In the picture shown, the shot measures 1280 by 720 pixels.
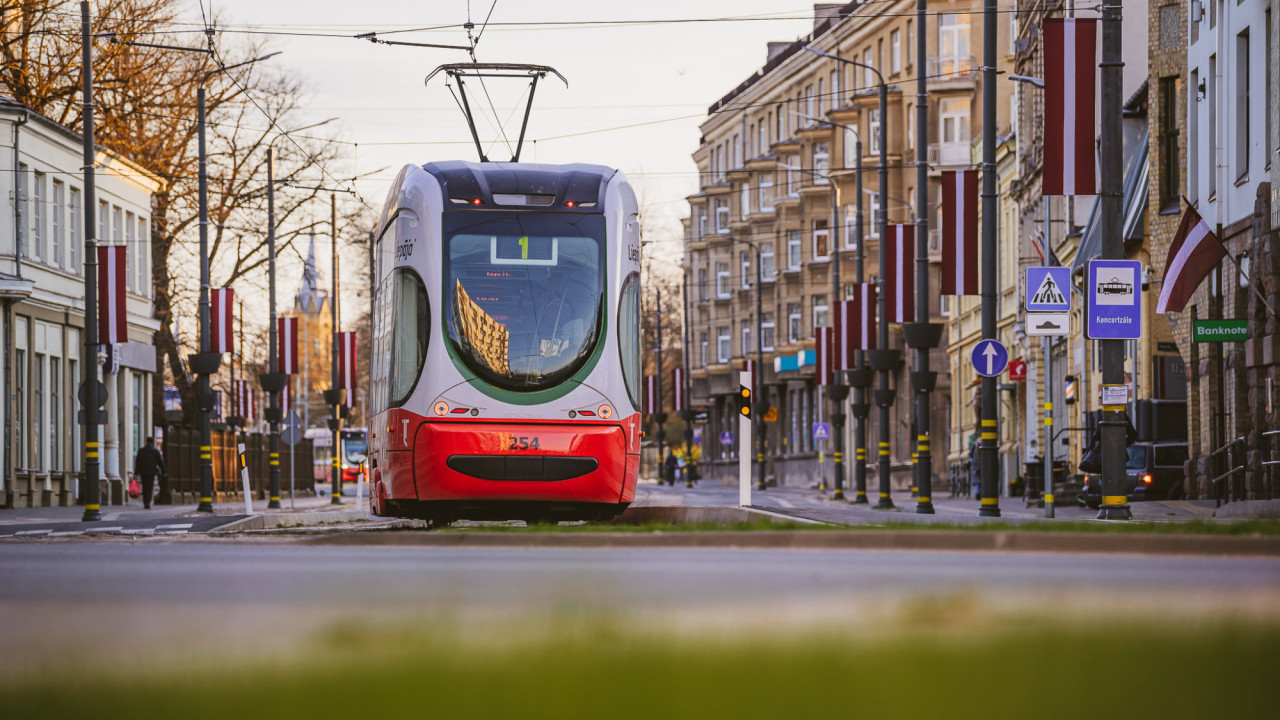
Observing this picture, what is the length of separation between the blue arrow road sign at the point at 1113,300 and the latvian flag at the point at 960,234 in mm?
7441

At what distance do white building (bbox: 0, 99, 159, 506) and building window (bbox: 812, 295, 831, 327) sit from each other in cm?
4199

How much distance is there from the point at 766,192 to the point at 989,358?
72.4 meters

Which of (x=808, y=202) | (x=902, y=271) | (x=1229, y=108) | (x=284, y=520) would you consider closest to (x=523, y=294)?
(x=284, y=520)

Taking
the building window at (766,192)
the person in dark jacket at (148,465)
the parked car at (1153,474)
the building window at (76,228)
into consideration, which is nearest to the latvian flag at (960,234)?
the parked car at (1153,474)

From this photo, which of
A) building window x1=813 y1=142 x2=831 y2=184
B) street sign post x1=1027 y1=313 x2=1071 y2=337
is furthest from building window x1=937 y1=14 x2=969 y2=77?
street sign post x1=1027 y1=313 x2=1071 y2=337

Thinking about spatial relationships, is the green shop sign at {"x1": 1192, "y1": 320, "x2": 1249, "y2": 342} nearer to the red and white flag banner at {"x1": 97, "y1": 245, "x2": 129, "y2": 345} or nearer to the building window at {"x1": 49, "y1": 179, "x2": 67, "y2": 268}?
the red and white flag banner at {"x1": 97, "y1": 245, "x2": 129, "y2": 345}

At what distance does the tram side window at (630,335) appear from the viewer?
75.4 feet

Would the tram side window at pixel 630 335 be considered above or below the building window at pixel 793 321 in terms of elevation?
below

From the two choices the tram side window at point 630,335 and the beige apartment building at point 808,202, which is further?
the beige apartment building at point 808,202

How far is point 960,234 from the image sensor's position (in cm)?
3120

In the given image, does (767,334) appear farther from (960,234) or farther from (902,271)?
(960,234)

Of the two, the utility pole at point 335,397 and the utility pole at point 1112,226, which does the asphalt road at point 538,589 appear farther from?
the utility pole at point 335,397

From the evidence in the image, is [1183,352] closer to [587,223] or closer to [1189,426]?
[1189,426]

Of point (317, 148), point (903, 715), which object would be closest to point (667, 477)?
point (317, 148)
